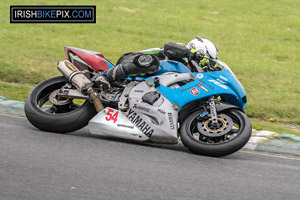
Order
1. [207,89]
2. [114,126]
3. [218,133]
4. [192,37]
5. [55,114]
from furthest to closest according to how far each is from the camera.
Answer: [192,37], [55,114], [114,126], [207,89], [218,133]

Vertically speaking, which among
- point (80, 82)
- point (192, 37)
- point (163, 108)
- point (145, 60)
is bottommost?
point (192, 37)

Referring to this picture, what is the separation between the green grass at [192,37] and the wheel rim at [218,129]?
1.91m

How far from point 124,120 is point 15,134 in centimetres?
130

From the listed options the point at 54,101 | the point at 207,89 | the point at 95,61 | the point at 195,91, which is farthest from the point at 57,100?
the point at 207,89

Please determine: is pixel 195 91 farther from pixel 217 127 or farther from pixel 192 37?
pixel 192 37

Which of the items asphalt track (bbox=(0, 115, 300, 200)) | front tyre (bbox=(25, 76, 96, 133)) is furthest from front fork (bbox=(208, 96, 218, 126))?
front tyre (bbox=(25, 76, 96, 133))

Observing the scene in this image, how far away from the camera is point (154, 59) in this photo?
6.11m

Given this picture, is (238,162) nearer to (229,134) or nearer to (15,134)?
(229,134)

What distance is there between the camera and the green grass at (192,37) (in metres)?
9.49

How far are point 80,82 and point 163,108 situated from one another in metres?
1.07

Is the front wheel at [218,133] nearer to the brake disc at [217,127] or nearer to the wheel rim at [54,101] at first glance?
the brake disc at [217,127]

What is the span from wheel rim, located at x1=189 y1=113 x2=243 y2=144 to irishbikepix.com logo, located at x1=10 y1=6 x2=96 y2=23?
882 cm

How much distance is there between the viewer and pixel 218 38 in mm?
13320

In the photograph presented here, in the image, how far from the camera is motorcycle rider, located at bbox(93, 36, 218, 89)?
241 inches
